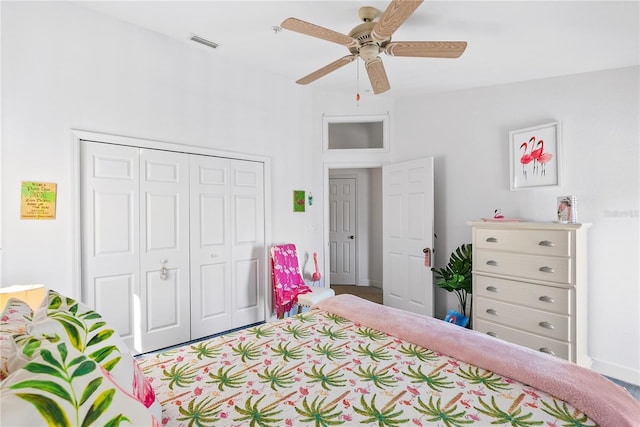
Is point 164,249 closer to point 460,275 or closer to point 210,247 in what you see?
point 210,247

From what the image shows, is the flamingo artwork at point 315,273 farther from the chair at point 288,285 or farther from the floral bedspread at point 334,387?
the floral bedspread at point 334,387

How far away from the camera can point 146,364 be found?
1.44 m

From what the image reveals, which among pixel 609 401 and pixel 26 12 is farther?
pixel 26 12

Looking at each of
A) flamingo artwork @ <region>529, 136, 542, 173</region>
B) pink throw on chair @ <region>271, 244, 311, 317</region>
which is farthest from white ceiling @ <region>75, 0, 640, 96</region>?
pink throw on chair @ <region>271, 244, 311, 317</region>

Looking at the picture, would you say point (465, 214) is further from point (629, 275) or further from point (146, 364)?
point (146, 364)

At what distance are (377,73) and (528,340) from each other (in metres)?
2.52

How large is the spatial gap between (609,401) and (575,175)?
2.55 meters

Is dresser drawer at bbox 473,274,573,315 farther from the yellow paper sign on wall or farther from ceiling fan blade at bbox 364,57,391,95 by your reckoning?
the yellow paper sign on wall

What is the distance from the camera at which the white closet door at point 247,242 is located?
137 inches

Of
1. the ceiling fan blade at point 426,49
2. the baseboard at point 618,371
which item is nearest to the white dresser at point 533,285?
the baseboard at point 618,371

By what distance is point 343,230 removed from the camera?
5652mm

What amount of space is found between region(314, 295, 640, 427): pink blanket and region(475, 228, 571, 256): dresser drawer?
1.47 meters

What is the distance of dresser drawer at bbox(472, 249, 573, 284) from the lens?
2526mm

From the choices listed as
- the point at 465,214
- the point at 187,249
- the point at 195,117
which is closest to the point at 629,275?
the point at 465,214
